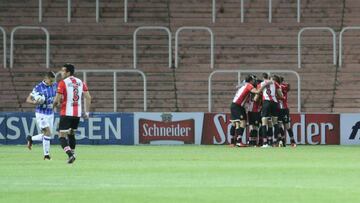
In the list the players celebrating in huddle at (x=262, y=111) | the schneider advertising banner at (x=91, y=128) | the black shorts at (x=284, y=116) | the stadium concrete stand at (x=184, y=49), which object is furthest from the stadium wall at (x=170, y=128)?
the stadium concrete stand at (x=184, y=49)

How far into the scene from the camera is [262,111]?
3447cm

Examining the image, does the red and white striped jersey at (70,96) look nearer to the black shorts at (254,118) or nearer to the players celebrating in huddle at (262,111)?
the players celebrating in huddle at (262,111)

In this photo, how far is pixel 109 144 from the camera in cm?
3550

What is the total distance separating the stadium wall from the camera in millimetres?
35594

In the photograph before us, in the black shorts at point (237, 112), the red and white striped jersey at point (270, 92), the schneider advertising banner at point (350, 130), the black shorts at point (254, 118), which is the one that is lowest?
the schneider advertising banner at point (350, 130)

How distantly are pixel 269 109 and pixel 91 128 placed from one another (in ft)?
17.3

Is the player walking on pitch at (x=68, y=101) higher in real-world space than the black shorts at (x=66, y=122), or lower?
higher

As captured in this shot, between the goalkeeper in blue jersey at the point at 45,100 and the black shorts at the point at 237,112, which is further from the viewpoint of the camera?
the black shorts at the point at 237,112

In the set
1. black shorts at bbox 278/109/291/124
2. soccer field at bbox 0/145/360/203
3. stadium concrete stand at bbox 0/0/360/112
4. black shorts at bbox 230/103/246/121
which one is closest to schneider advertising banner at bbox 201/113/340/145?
black shorts at bbox 278/109/291/124

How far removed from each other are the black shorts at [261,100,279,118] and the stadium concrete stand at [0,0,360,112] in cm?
326

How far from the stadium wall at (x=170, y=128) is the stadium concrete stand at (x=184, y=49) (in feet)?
7.69

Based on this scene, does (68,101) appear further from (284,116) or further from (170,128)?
(170,128)

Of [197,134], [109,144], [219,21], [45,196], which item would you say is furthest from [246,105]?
→ [45,196]

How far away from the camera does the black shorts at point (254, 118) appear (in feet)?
115
